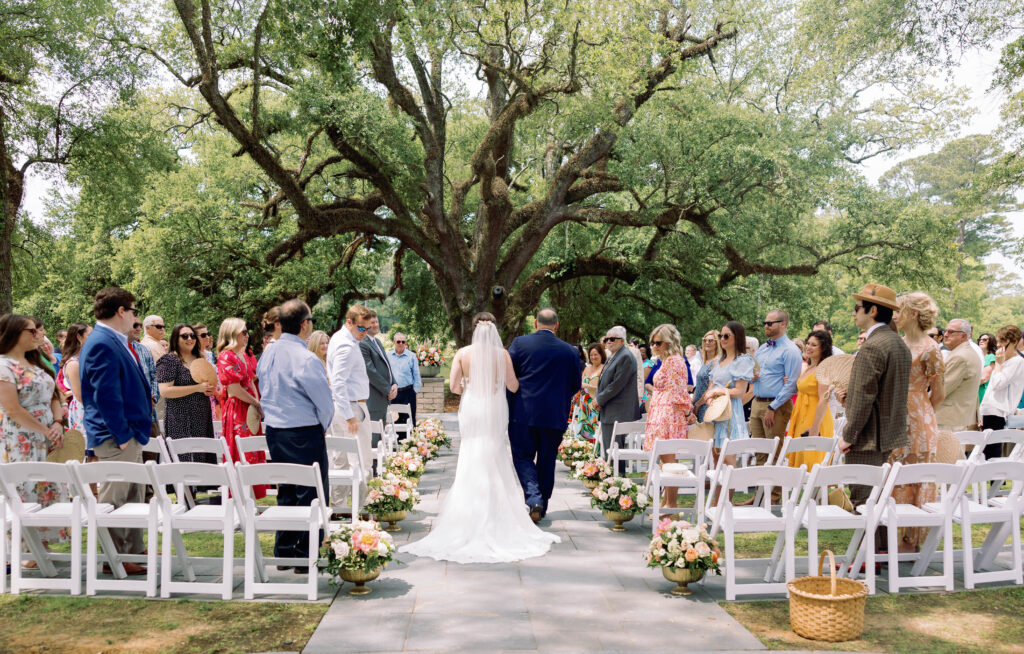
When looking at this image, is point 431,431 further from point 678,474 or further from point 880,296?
point 880,296

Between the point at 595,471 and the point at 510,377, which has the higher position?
the point at 510,377

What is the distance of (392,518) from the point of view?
7215mm

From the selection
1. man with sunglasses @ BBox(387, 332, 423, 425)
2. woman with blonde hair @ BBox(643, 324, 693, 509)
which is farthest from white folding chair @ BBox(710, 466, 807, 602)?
man with sunglasses @ BBox(387, 332, 423, 425)

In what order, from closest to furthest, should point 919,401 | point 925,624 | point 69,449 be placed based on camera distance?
point 925,624, point 919,401, point 69,449

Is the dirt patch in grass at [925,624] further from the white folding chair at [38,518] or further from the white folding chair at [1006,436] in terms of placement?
the white folding chair at [38,518]

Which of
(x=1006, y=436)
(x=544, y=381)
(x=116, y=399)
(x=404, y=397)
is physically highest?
(x=544, y=381)

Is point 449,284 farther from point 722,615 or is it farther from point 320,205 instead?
point 722,615

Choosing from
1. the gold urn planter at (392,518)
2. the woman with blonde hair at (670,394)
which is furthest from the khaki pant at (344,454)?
the woman with blonde hair at (670,394)

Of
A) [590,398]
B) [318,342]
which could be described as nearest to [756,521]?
[318,342]

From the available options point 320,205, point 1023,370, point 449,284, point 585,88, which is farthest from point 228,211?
point 1023,370

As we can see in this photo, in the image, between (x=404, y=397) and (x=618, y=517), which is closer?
(x=618, y=517)

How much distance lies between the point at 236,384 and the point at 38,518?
9.28 ft

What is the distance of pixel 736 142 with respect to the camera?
16.8m

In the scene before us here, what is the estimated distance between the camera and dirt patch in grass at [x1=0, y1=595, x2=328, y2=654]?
4230 millimetres
